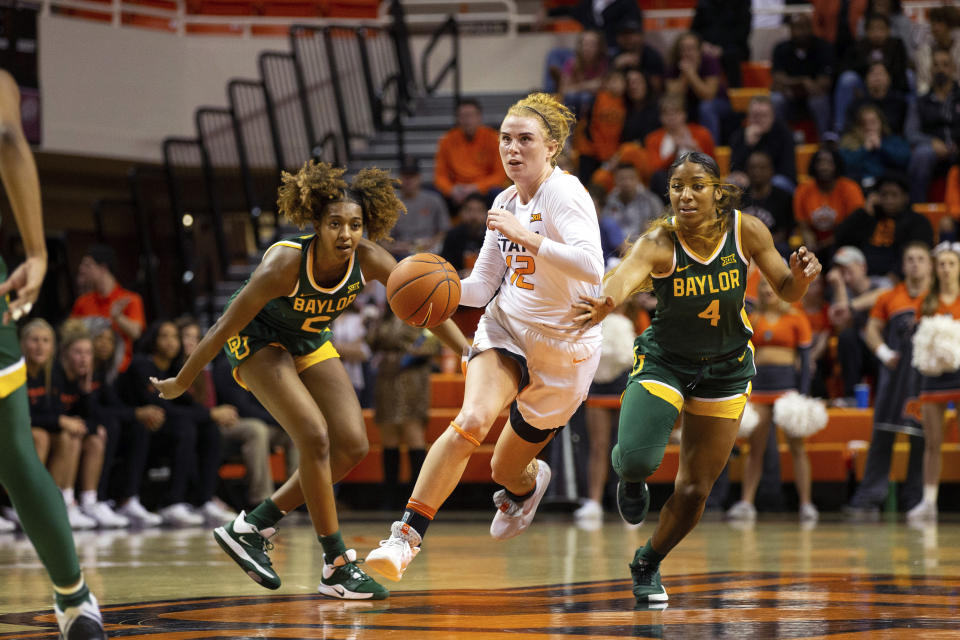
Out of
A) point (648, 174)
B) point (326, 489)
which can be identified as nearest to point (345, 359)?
point (648, 174)

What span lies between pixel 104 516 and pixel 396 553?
521cm

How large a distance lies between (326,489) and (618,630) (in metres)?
1.44

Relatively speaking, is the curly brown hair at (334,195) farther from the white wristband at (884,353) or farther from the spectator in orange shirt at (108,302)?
the spectator in orange shirt at (108,302)

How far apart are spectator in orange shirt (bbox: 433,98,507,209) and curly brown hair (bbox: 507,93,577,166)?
722 centimetres

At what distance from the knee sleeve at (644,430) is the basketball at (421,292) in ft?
2.42

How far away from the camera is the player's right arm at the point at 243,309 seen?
177 inches

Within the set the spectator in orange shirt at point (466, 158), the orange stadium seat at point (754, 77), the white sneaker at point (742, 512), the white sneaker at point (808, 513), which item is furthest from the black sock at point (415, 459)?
the orange stadium seat at point (754, 77)

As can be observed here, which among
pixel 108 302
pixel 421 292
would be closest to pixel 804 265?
pixel 421 292

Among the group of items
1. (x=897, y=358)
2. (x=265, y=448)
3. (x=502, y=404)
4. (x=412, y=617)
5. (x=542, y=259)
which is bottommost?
(x=265, y=448)

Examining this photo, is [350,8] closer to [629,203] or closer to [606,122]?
[606,122]

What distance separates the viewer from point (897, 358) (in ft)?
30.4

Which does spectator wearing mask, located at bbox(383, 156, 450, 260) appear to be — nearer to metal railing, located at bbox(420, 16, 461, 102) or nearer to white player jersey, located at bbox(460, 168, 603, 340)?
metal railing, located at bbox(420, 16, 461, 102)

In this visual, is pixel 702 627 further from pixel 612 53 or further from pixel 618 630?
pixel 612 53

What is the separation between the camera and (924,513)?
873 cm
